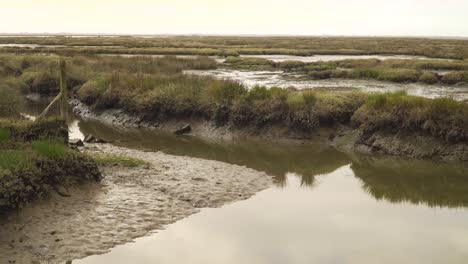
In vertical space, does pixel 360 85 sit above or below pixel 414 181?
above

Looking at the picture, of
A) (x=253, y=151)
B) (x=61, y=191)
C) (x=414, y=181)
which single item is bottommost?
(x=253, y=151)

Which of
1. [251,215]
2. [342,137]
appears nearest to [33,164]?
[251,215]

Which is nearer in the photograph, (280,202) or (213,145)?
A: (280,202)

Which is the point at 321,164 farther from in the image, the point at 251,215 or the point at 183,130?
the point at 183,130

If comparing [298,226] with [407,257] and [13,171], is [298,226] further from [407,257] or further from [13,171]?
[13,171]

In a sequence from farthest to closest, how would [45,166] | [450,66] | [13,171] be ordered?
1. [450,66]
2. [45,166]
3. [13,171]

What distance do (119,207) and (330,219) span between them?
476 centimetres

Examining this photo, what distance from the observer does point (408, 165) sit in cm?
A: 1716

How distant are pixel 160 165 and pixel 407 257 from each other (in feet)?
26.6

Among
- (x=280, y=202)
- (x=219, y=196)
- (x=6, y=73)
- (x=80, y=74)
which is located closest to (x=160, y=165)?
(x=219, y=196)

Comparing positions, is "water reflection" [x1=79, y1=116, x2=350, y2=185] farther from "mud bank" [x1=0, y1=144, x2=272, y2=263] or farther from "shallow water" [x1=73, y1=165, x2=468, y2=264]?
"shallow water" [x1=73, y1=165, x2=468, y2=264]

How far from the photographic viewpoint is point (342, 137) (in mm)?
20266

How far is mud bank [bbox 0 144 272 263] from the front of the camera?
9570 mm

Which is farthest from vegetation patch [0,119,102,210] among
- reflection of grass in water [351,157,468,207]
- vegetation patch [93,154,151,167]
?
reflection of grass in water [351,157,468,207]
